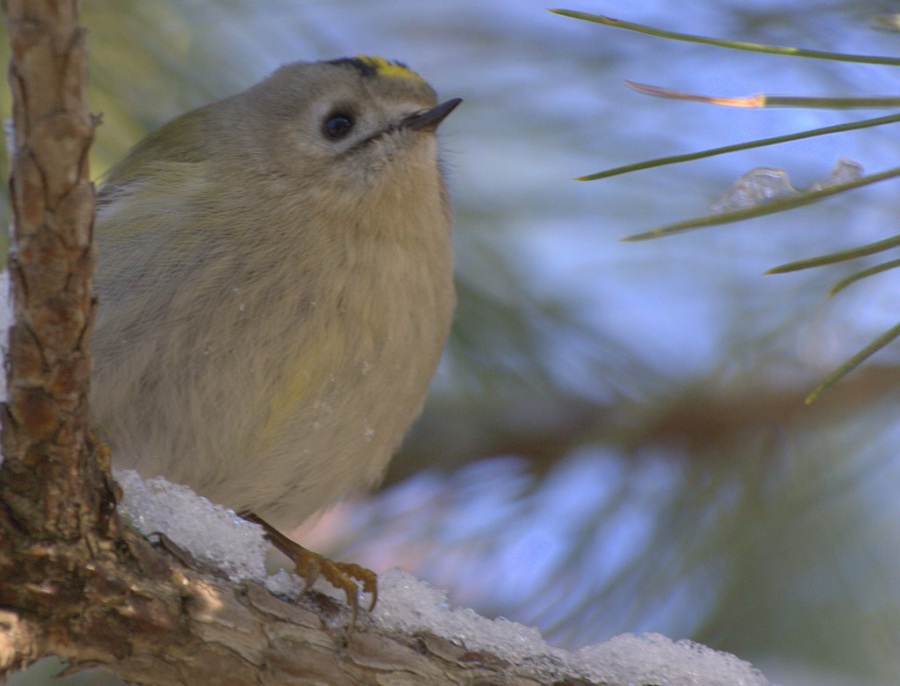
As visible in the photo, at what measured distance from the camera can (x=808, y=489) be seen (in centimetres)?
138

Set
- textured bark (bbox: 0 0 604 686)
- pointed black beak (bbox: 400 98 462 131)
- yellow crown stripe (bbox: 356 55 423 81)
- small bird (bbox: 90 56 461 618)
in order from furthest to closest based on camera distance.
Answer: yellow crown stripe (bbox: 356 55 423 81) → pointed black beak (bbox: 400 98 462 131) → small bird (bbox: 90 56 461 618) → textured bark (bbox: 0 0 604 686)

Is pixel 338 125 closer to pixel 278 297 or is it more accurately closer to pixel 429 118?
pixel 429 118

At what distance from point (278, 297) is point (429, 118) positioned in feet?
1.02

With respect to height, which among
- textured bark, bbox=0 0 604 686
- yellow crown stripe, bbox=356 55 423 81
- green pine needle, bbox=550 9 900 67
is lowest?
textured bark, bbox=0 0 604 686

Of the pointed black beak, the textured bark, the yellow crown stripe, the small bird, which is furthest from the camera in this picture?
the yellow crown stripe

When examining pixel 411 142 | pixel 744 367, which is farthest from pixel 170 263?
pixel 744 367

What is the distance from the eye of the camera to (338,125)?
135cm

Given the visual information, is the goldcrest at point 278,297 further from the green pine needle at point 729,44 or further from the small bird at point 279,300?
the green pine needle at point 729,44

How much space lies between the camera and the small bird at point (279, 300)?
1.14 metres

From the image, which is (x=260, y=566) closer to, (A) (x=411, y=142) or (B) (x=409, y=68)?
(A) (x=411, y=142)

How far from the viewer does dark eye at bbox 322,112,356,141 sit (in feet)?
Answer: 4.37

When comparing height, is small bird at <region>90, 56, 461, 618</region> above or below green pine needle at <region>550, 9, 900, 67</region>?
below

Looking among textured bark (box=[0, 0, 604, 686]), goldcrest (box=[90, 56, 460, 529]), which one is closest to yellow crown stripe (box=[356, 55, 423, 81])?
goldcrest (box=[90, 56, 460, 529])

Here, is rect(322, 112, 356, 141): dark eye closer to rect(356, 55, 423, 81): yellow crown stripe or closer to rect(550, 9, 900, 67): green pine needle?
rect(356, 55, 423, 81): yellow crown stripe
